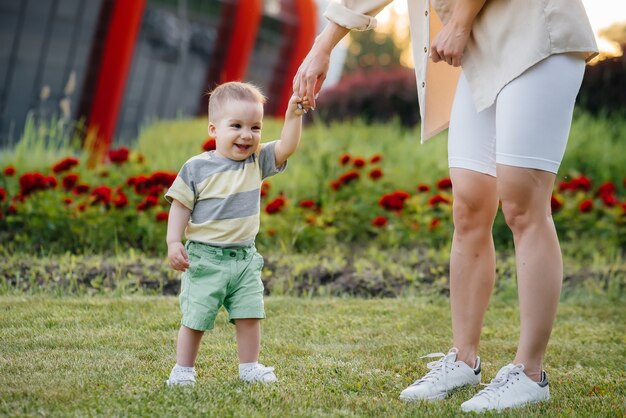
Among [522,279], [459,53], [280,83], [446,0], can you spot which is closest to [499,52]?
[459,53]

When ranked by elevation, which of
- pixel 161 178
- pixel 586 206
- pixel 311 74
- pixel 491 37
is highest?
pixel 491 37

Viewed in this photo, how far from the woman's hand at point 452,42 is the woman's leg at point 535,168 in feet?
0.73

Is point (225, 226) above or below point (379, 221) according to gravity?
above

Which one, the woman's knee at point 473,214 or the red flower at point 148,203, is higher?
the woman's knee at point 473,214

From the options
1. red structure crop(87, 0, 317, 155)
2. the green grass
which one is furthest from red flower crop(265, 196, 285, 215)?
red structure crop(87, 0, 317, 155)

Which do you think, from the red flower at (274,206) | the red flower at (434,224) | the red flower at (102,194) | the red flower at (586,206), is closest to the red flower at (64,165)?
the red flower at (102,194)

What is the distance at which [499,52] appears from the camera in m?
2.82

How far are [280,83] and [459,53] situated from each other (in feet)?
54.8

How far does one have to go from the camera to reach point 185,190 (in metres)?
3.05

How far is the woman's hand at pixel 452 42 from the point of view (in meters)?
2.90

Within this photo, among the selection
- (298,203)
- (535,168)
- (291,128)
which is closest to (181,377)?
(291,128)

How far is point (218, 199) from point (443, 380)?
100 cm

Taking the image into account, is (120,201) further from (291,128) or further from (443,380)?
(443,380)

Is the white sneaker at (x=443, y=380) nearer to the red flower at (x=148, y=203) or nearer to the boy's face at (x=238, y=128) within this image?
the boy's face at (x=238, y=128)
